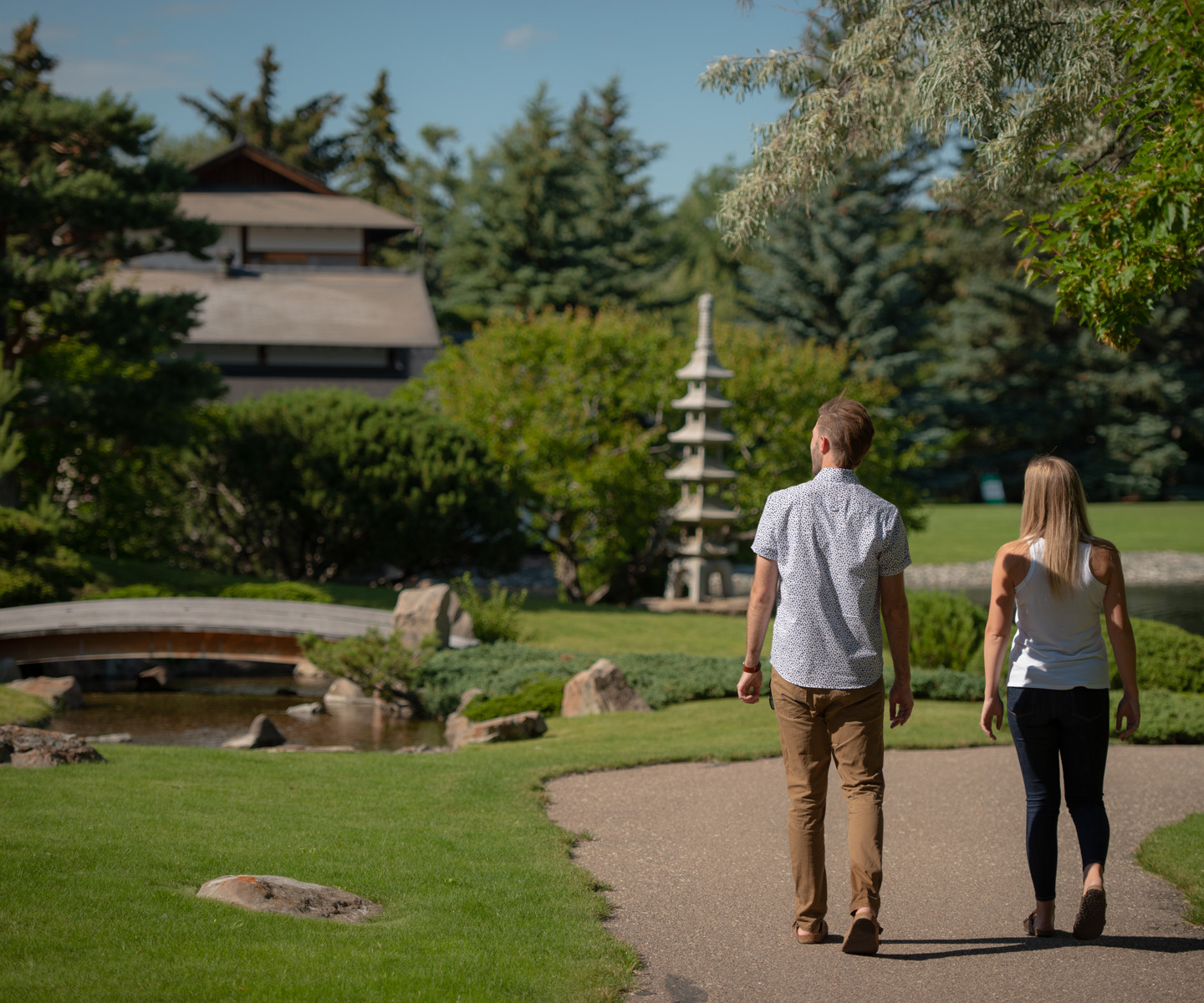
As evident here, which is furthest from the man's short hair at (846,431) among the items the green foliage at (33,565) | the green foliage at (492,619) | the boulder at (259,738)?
the green foliage at (33,565)

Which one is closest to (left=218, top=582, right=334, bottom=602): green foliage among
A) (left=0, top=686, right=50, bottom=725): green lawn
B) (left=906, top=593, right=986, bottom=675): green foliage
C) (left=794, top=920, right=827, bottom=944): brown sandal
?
(left=0, top=686, right=50, bottom=725): green lawn

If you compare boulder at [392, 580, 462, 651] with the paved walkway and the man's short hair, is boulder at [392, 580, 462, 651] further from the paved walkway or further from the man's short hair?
the man's short hair

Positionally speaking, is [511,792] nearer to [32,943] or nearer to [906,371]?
[32,943]

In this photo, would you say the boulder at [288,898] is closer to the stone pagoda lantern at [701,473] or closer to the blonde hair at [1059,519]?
the blonde hair at [1059,519]

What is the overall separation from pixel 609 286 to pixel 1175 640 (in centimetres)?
3621

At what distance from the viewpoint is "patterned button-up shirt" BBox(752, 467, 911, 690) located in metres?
4.36

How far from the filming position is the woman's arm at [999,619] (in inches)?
183

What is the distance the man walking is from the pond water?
7.84 metres

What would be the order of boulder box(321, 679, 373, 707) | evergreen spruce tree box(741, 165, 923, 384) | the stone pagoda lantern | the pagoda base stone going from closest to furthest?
1. boulder box(321, 679, 373, 707)
2. the stone pagoda lantern
3. the pagoda base stone
4. evergreen spruce tree box(741, 165, 923, 384)

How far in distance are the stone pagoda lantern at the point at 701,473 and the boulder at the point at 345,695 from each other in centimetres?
824

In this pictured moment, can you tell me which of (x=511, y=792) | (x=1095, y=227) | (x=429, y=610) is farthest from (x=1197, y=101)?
(x=429, y=610)

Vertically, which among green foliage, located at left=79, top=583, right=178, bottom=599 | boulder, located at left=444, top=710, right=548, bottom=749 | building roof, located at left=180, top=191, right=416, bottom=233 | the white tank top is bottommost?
boulder, located at left=444, top=710, right=548, bottom=749

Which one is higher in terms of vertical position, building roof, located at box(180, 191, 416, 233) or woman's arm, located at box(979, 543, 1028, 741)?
building roof, located at box(180, 191, 416, 233)

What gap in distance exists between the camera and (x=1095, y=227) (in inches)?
203
